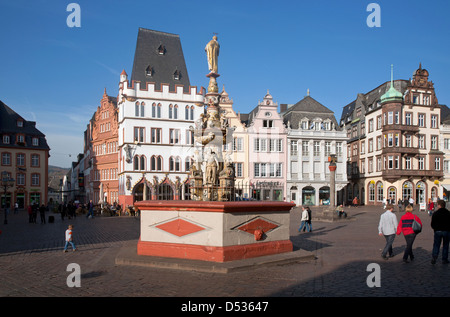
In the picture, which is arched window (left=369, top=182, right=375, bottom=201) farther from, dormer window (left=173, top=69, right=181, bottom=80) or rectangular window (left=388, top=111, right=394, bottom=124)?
dormer window (left=173, top=69, right=181, bottom=80)

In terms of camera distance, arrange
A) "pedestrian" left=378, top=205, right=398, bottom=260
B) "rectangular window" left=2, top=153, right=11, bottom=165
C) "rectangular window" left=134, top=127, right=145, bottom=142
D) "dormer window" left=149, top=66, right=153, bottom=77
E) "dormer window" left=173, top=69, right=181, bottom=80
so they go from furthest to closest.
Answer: "rectangular window" left=2, top=153, right=11, bottom=165 → "dormer window" left=173, top=69, right=181, bottom=80 → "dormer window" left=149, top=66, right=153, bottom=77 → "rectangular window" left=134, top=127, right=145, bottom=142 → "pedestrian" left=378, top=205, right=398, bottom=260

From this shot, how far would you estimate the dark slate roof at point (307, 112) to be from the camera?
2288 inches

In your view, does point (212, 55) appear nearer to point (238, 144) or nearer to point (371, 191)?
point (238, 144)

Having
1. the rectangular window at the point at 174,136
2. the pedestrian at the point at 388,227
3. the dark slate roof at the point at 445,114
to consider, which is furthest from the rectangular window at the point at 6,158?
the dark slate roof at the point at 445,114

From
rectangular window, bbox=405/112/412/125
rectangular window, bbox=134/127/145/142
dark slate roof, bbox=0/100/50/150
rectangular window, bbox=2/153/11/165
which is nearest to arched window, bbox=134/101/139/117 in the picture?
rectangular window, bbox=134/127/145/142

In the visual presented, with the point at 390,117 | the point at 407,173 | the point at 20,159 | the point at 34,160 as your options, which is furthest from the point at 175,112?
the point at 407,173

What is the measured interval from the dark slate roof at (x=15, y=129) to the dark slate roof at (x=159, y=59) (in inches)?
794

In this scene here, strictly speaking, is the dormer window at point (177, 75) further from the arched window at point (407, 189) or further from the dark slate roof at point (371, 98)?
the arched window at point (407, 189)

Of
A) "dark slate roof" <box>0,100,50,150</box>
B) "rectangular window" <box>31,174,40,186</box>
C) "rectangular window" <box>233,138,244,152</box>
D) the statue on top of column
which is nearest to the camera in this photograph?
the statue on top of column

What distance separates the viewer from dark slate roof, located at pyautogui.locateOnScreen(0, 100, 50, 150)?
58.5m

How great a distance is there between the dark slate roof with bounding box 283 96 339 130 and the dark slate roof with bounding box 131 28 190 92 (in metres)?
15.8

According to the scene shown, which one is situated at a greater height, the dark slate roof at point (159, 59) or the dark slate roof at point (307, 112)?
the dark slate roof at point (159, 59)

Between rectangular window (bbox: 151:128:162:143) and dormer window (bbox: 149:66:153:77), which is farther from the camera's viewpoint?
dormer window (bbox: 149:66:153:77)
